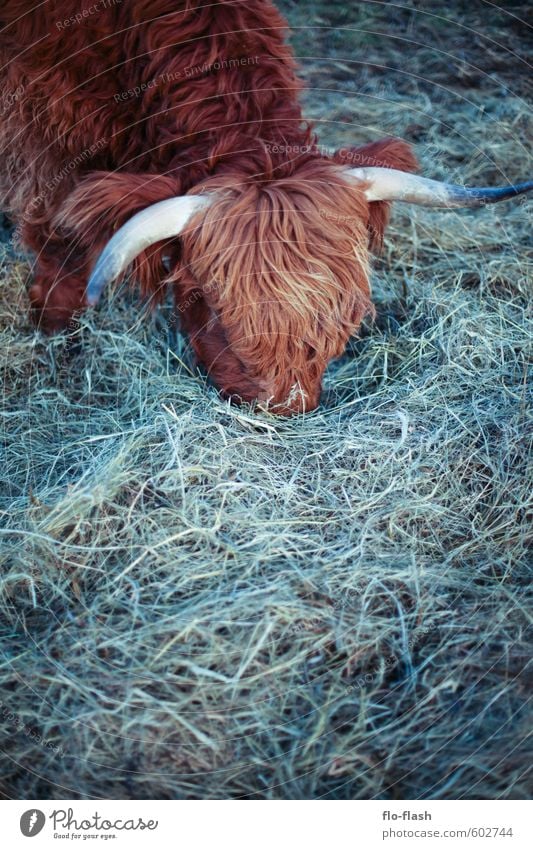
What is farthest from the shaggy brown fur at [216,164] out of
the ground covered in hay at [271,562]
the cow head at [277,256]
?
the ground covered in hay at [271,562]

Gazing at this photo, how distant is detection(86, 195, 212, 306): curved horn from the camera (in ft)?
8.00

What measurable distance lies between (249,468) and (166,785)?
1.27 metres

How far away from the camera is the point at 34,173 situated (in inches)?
136

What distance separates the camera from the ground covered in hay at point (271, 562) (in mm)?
2256

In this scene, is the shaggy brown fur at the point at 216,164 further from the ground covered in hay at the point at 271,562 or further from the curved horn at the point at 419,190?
the ground covered in hay at the point at 271,562

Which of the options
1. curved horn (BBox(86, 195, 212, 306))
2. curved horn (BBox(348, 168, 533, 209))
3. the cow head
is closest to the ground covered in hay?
Result: the cow head

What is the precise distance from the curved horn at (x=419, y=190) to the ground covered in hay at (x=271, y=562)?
2.92ft

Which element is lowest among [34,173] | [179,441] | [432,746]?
[432,746]

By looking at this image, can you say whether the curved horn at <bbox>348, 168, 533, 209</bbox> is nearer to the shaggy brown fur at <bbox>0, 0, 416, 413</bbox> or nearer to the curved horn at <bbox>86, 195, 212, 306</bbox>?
the shaggy brown fur at <bbox>0, 0, 416, 413</bbox>

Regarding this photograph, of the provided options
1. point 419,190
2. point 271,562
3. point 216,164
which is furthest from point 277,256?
point 271,562

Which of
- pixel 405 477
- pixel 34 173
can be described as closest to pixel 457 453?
pixel 405 477

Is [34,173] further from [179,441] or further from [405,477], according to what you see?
[405,477]

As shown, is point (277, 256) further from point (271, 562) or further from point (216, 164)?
point (271, 562)

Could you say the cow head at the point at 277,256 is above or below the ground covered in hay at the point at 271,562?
above
